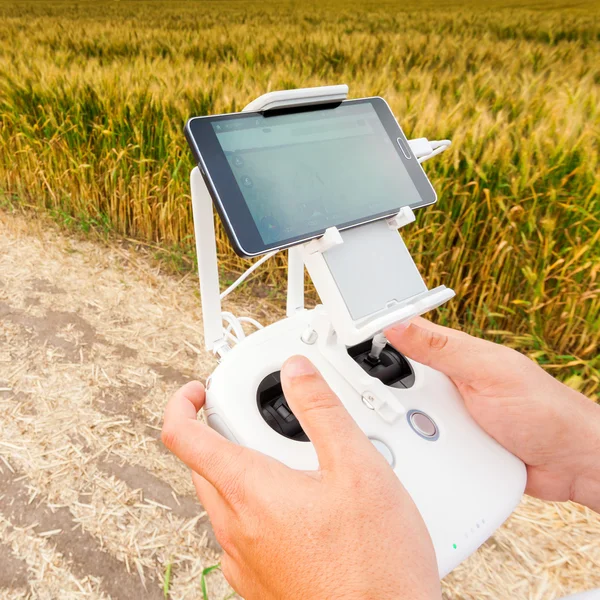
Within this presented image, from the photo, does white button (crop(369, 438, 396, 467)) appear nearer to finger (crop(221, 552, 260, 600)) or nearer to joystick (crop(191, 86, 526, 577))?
joystick (crop(191, 86, 526, 577))

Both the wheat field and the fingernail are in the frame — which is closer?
the fingernail

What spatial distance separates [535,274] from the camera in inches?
49.2

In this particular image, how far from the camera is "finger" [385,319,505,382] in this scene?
0.66 m

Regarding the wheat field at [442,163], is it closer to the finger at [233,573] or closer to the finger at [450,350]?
the finger at [450,350]

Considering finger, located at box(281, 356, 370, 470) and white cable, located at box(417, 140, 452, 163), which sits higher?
white cable, located at box(417, 140, 452, 163)

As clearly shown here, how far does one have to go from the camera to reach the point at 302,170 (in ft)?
1.91

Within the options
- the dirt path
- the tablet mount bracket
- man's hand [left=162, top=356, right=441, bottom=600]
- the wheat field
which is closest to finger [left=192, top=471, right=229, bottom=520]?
man's hand [left=162, top=356, right=441, bottom=600]

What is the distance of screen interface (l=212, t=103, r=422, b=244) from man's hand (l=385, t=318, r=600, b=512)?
8.2 inches

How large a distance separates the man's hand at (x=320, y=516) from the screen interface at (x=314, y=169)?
7.9 inches

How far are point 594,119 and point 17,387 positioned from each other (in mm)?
2053

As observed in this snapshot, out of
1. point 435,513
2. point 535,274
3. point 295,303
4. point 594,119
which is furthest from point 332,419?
point 594,119

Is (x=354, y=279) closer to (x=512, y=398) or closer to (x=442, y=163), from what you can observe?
(x=512, y=398)

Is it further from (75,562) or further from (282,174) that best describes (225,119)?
(75,562)

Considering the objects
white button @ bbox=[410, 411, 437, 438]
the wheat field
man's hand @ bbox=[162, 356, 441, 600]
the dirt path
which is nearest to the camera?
man's hand @ bbox=[162, 356, 441, 600]
